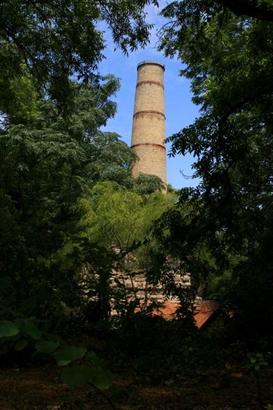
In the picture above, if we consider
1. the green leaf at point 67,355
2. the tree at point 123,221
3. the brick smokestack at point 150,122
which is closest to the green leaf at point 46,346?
the green leaf at point 67,355

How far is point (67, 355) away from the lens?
3.07ft

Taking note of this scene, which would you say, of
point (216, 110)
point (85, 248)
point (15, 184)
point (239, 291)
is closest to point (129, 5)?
point (216, 110)

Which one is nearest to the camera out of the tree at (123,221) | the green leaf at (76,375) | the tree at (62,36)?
the green leaf at (76,375)

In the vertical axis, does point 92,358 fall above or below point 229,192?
below

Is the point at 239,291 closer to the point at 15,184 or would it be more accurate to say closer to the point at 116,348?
the point at 116,348

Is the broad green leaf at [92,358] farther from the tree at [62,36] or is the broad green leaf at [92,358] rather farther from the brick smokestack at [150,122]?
the brick smokestack at [150,122]

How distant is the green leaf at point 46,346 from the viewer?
95 cm

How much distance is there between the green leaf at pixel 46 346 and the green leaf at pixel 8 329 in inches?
2.1

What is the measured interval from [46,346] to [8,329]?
0.09 metres

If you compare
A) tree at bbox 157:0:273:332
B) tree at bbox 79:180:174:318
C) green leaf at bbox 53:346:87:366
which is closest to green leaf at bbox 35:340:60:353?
green leaf at bbox 53:346:87:366

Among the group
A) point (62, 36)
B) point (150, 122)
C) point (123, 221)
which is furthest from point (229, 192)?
point (150, 122)

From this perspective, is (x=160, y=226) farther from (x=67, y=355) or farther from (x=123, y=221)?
(x=123, y=221)

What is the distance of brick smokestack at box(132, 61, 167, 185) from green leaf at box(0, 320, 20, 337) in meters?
32.0

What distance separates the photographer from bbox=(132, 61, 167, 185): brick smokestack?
33875 millimetres
